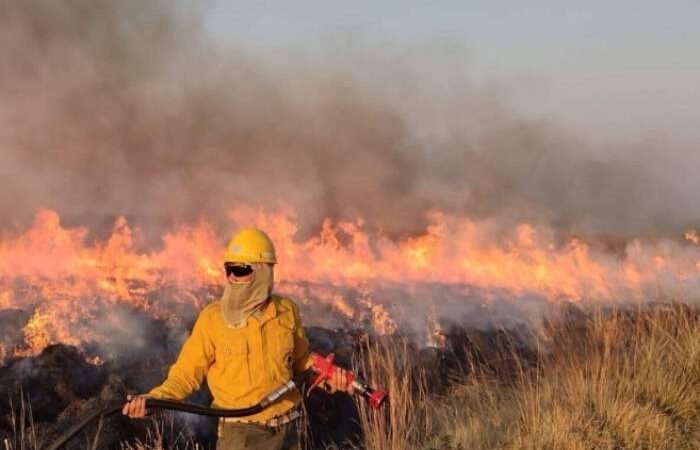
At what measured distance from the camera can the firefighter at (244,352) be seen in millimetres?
3191

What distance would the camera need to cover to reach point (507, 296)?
12000 mm

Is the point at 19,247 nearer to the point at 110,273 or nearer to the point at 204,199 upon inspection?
the point at 110,273

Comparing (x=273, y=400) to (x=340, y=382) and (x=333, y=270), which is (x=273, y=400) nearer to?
(x=340, y=382)

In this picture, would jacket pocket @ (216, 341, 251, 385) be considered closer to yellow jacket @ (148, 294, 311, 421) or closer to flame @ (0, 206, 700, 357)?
yellow jacket @ (148, 294, 311, 421)

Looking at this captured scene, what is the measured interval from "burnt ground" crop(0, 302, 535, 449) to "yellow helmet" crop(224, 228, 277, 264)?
305cm

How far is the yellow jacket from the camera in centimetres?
320

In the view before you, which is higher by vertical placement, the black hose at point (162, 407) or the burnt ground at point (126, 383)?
the black hose at point (162, 407)

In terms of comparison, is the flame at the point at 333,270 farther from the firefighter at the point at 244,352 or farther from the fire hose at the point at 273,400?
the firefighter at the point at 244,352

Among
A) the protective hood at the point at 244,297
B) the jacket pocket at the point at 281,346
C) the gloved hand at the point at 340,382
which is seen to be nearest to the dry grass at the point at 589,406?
the gloved hand at the point at 340,382

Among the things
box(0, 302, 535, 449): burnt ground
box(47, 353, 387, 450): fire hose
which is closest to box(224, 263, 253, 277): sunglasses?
box(47, 353, 387, 450): fire hose

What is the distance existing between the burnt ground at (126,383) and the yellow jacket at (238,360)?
8.68 feet

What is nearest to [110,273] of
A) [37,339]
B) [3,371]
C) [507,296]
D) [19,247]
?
[19,247]

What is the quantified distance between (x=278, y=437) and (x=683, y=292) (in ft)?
17.7

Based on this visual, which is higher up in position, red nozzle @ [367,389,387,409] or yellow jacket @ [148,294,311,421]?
yellow jacket @ [148,294,311,421]
